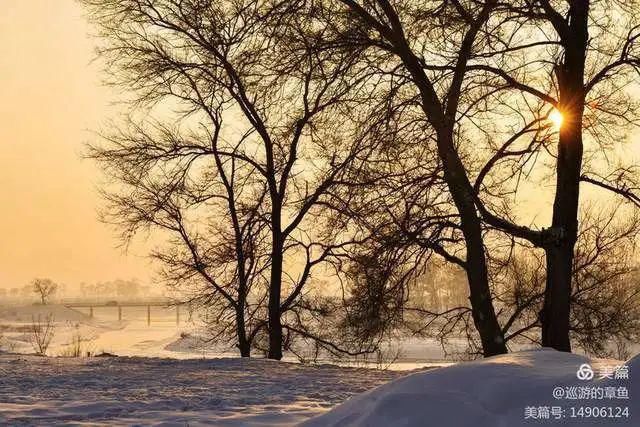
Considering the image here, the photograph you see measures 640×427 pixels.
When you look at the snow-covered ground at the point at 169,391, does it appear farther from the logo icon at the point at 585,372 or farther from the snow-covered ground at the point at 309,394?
the logo icon at the point at 585,372

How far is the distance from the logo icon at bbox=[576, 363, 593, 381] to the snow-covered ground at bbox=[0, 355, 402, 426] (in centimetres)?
240

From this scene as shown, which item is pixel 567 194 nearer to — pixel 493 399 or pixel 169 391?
pixel 169 391

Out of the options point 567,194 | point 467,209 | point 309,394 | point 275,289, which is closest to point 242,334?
point 275,289

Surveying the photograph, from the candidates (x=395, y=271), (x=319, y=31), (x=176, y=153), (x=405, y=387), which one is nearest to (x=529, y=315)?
(x=395, y=271)

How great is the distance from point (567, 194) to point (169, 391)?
665 cm

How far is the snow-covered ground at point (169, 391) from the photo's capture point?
6387mm

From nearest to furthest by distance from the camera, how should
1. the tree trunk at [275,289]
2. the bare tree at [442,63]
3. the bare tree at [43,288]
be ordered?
1. the bare tree at [442,63]
2. the tree trunk at [275,289]
3. the bare tree at [43,288]

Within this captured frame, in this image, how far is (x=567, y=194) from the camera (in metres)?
11.4

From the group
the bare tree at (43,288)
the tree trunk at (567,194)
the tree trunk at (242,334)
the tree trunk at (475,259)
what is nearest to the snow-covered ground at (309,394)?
the tree trunk at (475,259)

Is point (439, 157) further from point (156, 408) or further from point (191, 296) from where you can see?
point (191, 296)

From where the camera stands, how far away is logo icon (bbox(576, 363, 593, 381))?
14.9 feet

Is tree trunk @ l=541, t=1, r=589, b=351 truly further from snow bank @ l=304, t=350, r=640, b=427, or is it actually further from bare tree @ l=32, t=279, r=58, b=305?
bare tree @ l=32, t=279, r=58, b=305

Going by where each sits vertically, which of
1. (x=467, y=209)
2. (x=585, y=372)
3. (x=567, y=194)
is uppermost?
(x=567, y=194)

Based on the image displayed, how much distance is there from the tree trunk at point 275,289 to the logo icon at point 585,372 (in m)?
12.8
